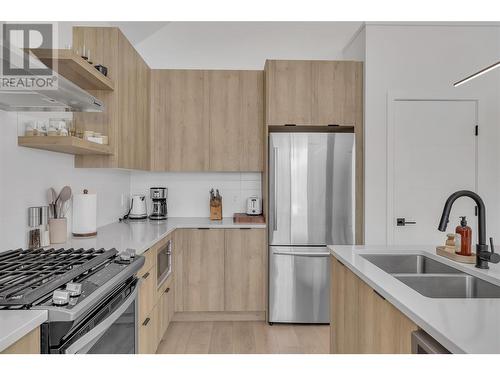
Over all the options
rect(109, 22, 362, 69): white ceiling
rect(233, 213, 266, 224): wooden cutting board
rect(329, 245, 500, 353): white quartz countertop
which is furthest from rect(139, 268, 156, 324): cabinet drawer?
rect(109, 22, 362, 69): white ceiling

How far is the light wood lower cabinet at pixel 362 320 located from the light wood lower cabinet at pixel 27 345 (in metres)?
1.14

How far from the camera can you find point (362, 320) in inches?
63.3

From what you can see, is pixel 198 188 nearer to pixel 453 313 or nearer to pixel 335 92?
pixel 335 92

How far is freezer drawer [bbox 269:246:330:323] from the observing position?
10.7 ft

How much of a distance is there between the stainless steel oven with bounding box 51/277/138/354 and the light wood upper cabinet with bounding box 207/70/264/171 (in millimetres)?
2002

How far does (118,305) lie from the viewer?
1578 millimetres

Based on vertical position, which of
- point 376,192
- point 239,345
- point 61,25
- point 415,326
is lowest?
point 239,345

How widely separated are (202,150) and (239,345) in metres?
1.84

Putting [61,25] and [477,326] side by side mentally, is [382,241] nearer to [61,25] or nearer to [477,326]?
[477,326]

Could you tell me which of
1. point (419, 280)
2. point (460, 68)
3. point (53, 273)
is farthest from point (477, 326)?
point (460, 68)

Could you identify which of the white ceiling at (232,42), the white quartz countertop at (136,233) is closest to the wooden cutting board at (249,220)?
the white quartz countertop at (136,233)

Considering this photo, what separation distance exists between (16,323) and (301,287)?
2.60 metres

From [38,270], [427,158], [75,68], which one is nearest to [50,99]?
[75,68]

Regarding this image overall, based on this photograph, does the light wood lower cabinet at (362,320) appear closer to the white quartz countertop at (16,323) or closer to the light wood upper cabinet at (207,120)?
the white quartz countertop at (16,323)
